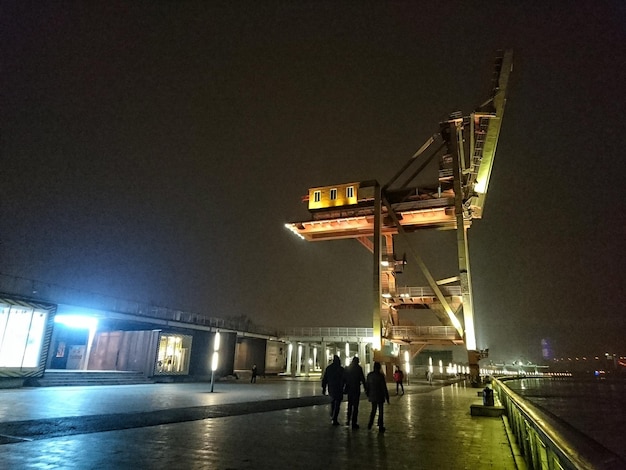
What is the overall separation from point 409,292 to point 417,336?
447 centimetres

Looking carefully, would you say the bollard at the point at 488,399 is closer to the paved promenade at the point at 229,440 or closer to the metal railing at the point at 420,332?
the paved promenade at the point at 229,440

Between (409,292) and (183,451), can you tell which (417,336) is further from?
(183,451)

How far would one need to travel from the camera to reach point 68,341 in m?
35.1

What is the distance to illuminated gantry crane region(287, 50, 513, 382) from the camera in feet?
109

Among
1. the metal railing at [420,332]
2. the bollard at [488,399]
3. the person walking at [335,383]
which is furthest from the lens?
the metal railing at [420,332]

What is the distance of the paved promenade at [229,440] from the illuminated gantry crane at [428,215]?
23631mm

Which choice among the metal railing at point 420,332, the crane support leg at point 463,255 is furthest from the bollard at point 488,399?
the metal railing at point 420,332

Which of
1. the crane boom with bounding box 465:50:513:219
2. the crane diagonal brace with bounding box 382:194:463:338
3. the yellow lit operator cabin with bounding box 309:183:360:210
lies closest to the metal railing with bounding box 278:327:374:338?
the crane diagonal brace with bounding box 382:194:463:338

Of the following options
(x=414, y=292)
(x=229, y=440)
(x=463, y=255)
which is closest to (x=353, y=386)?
(x=229, y=440)

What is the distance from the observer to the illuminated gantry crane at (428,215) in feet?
109

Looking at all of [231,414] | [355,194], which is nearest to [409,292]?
[355,194]

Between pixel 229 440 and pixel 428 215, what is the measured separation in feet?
107

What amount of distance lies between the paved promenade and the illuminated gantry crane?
77.5ft

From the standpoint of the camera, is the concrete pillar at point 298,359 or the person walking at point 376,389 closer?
the person walking at point 376,389
